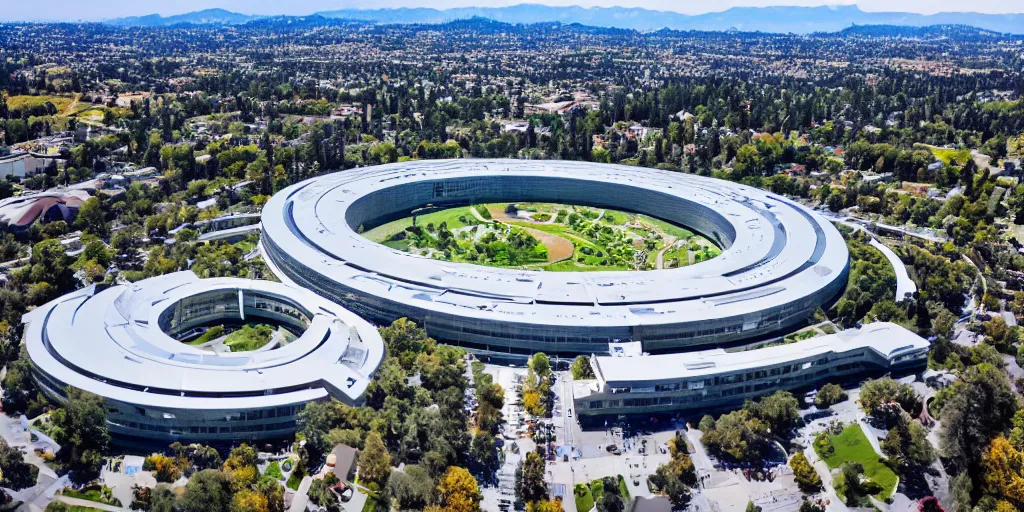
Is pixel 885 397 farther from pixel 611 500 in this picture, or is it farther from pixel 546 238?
pixel 546 238

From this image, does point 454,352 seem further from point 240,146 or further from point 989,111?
point 989,111

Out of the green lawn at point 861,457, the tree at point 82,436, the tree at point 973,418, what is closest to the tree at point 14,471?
the tree at point 82,436

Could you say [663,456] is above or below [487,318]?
below

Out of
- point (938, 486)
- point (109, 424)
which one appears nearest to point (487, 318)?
point (109, 424)

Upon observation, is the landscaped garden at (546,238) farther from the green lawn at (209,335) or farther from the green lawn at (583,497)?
the green lawn at (583,497)

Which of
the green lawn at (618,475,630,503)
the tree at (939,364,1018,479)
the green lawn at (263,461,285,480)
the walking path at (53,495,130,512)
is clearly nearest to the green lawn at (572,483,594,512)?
the green lawn at (618,475,630,503)

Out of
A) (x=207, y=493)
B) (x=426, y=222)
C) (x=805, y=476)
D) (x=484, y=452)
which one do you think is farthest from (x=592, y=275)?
(x=207, y=493)

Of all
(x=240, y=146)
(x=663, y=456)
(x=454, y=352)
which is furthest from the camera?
(x=240, y=146)
